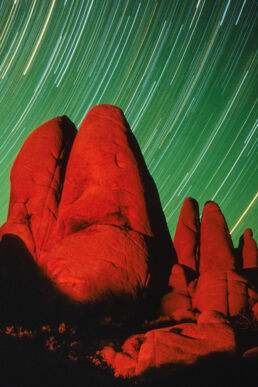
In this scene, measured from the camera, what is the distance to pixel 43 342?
25.3 feet

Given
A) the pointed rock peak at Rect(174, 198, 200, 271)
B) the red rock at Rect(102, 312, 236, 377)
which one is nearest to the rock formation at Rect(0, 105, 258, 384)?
the red rock at Rect(102, 312, 236, 377)

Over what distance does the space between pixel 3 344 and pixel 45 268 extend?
18.4 ft

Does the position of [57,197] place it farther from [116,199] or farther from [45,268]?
[45,268]

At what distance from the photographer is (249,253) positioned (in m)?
26.1

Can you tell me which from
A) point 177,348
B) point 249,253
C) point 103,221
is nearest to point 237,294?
point 103,221

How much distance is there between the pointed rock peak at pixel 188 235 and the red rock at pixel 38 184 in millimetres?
11218

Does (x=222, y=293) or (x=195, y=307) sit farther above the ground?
(x=222, y=293)

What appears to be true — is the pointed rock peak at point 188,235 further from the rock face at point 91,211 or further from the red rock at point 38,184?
the red rock at point 38,184

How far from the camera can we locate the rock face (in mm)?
10852

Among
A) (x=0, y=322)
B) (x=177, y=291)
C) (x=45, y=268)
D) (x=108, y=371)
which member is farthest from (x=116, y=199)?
(x=108, y=371)

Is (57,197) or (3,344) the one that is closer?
(3,344)

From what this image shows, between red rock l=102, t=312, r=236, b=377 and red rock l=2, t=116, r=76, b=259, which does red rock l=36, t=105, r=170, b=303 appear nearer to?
red rock l=2, t=116, r=76, b=259

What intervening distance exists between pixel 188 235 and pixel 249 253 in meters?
6.36

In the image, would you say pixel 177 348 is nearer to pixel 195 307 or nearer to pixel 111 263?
pixel 111 263
